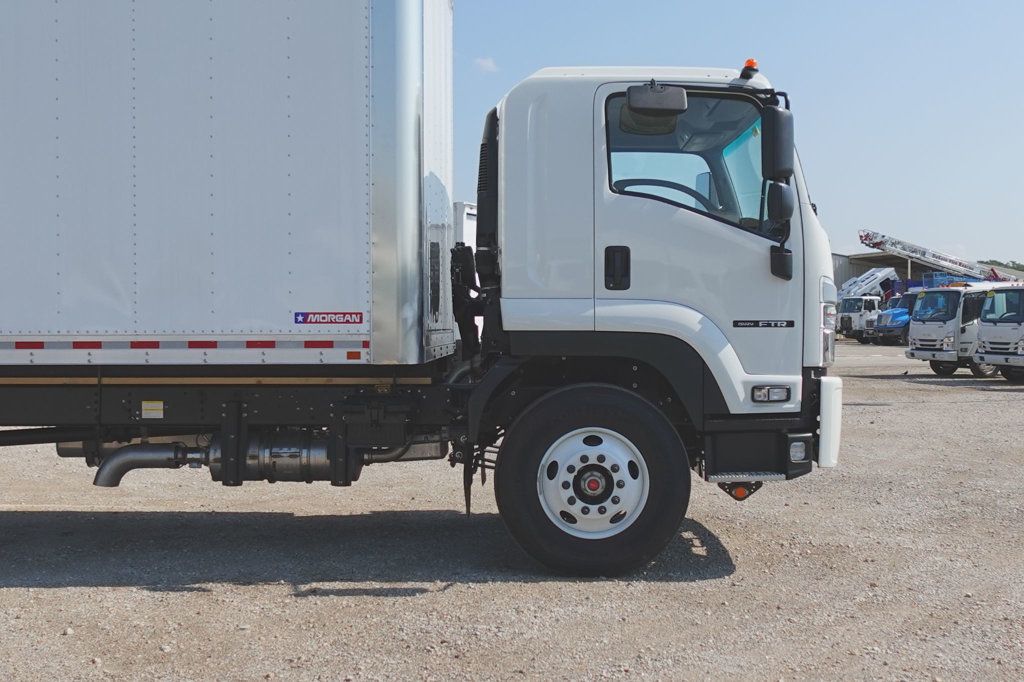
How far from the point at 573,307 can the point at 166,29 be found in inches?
111

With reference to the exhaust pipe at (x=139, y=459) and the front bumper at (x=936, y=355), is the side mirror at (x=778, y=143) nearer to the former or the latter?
the exhaust pipe at (x=139, y=459)

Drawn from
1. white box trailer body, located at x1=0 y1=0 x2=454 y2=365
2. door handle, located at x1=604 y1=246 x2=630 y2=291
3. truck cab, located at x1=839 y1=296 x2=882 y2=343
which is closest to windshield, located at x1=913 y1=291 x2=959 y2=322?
truck cab, located at x1=839 y1=296 x2=882 y2=343

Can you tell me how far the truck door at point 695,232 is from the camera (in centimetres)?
525

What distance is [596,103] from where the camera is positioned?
209 inches

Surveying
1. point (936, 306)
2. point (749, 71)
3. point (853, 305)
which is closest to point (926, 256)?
point (853, 305)

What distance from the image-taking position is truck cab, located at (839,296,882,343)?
133ft

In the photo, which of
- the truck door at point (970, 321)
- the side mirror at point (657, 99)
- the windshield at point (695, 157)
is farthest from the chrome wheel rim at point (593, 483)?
the truck door at point (970, 321)

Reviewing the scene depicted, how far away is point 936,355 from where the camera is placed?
2144cm

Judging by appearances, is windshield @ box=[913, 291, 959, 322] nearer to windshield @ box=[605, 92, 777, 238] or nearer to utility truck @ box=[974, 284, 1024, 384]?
utility truck @ box=[974, 284, 1024, 384]

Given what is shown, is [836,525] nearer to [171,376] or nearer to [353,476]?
[353,476]

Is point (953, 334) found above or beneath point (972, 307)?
beneath

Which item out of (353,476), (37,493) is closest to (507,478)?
(353,476)

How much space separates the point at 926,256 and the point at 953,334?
29900 mm

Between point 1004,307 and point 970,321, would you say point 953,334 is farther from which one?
point 1004,307
